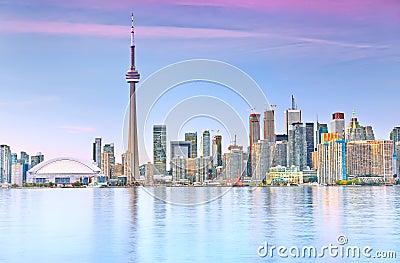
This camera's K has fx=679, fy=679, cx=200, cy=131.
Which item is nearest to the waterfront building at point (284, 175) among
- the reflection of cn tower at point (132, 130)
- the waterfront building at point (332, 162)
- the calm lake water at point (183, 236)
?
the waterfront building at point (332, 162)

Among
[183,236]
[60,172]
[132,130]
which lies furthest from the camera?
[60,172]

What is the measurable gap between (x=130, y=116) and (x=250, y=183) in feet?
103

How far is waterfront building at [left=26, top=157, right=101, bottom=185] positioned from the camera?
16525cm

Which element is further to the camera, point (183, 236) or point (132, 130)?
point (132, 130)

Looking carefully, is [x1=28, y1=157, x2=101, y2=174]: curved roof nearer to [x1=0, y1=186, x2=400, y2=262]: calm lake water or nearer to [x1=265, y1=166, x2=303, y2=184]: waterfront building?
[x1=265, y1=166, x2=303, y2=184]: waterfront building

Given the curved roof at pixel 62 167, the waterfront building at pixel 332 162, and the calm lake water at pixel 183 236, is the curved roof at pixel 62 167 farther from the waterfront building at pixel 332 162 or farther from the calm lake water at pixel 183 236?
the calm lake water at pixel 183 236

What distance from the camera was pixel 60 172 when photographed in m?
167

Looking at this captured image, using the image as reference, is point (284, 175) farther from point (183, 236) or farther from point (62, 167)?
point (183, 236)

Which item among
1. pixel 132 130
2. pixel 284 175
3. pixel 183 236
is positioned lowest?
pixel 183 236

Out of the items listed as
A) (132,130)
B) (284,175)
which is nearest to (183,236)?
(132,130)

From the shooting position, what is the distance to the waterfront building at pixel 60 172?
165250 millimetres

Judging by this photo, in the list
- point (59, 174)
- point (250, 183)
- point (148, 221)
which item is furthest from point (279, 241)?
point (59, 174)

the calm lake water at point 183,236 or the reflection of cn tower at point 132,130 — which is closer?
the calm lake water at point 183,236

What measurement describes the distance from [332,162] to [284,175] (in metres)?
11.1
